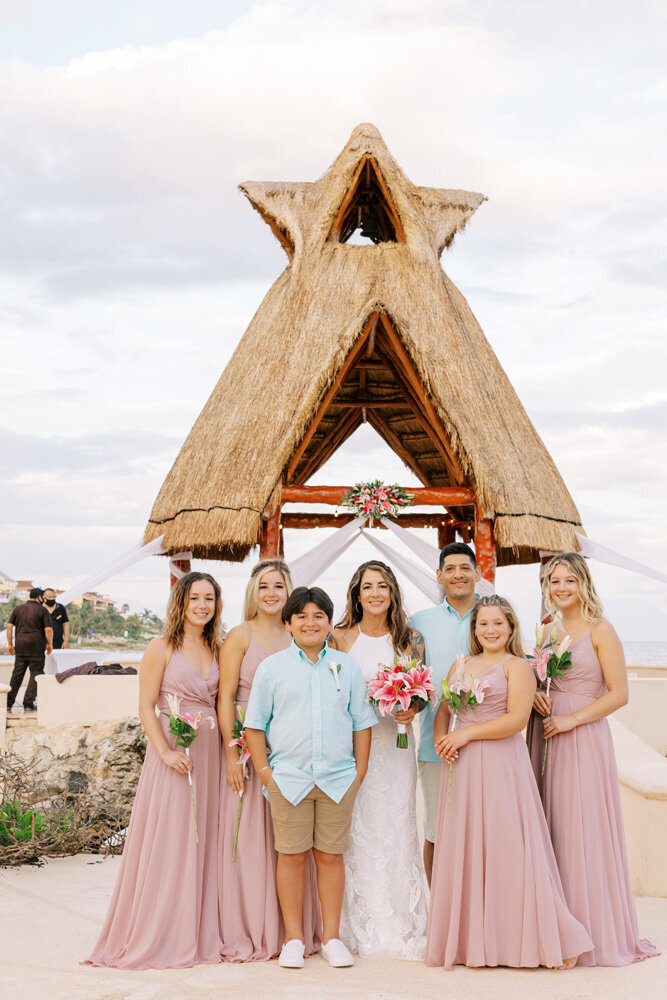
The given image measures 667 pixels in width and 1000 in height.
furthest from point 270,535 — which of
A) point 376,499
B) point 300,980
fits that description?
point 300,980

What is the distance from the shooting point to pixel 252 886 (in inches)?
155

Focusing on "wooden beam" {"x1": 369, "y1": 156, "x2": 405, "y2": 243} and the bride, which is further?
"wooden beam" {"x1": 369, "y1": 156, "x2": 405, "y2": 243}

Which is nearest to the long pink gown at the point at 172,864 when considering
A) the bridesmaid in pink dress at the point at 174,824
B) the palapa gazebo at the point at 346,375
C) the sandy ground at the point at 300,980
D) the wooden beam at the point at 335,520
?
the bridesmaid in pink dress at the point at 174,824

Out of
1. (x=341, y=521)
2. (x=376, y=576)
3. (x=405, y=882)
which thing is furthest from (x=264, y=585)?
(x=341, y=521)

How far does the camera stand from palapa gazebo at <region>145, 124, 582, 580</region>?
8781 millimetres

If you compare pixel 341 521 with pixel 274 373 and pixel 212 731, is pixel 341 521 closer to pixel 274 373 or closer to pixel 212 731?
pixel 274 373

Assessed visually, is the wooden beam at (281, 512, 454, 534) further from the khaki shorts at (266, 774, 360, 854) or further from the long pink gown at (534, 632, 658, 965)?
the khaki shorts at (266, 774, 360, 854)

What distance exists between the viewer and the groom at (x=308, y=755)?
3779 millimetres

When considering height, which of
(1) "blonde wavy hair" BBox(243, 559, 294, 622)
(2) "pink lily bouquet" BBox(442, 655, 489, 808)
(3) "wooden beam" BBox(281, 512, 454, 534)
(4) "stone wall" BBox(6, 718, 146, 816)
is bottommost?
(4) "stone wall" BBox(6, 718, 146, 816)

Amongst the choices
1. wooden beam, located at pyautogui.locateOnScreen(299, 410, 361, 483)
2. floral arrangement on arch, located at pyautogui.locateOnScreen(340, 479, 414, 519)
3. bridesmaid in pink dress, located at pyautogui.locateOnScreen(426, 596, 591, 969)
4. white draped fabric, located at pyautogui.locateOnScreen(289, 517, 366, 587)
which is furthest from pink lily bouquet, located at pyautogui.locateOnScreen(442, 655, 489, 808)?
wooden beam, located at pyautogui.locateOnScreen(299, 410, 361, 483)

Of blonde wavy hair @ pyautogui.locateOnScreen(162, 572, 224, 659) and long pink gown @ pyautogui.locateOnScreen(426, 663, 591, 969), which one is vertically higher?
blonde wavy hair @ pyautogui.locateOnScreen(162, 572, 224, 659)

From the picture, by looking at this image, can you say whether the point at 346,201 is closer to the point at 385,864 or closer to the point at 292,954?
the point at 385,864

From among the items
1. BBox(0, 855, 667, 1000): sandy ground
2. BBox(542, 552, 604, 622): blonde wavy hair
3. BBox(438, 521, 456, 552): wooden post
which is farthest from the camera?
BBox(438, 521, 456, 552): wooden post

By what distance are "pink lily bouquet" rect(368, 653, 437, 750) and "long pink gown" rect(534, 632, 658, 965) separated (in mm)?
650
